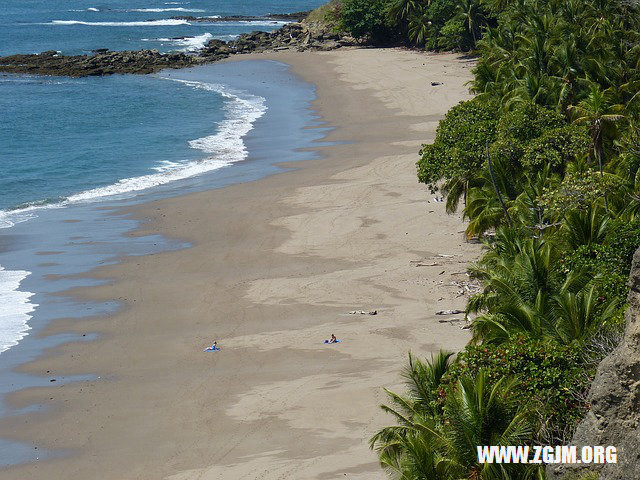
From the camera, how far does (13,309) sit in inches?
1166

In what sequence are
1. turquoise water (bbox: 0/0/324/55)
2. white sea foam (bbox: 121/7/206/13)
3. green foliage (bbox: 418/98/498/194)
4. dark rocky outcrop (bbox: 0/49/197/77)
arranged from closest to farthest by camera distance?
green foliage (bbox: 418/98/498/194) → dark rocky outcrop (bbox: 0/49/197/77) → turquoise water (bbox: 0/0/324/55) → white sea foam (bbox: 121/7/206/13)

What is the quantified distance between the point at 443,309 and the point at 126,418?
9957 millimetres

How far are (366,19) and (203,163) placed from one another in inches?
1803

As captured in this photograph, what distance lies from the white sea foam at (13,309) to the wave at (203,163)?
7.01 meters

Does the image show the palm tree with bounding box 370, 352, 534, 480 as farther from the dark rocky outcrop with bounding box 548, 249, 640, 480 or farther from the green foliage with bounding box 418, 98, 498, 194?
the green foliage with bounding box 418, 98, 498, 194

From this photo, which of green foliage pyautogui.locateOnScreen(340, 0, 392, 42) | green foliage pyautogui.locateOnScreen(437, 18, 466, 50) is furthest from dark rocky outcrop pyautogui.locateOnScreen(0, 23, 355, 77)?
green foliage pyautogui.locateOnScreen(437, 18, 466, 50)

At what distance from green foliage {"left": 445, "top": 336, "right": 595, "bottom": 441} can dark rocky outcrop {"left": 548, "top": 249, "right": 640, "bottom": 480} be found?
270cm

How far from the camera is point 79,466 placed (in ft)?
65.9

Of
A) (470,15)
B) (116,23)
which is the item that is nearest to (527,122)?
(470,15)

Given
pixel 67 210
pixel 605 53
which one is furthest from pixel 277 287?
pixel 605 53

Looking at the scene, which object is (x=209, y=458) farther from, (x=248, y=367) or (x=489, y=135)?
(x=489, y=135)

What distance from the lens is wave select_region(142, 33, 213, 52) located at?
101m

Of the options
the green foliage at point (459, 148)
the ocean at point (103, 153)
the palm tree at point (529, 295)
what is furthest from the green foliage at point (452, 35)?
the palm tree at point (529, 295)

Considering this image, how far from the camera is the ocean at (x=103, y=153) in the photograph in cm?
3272
